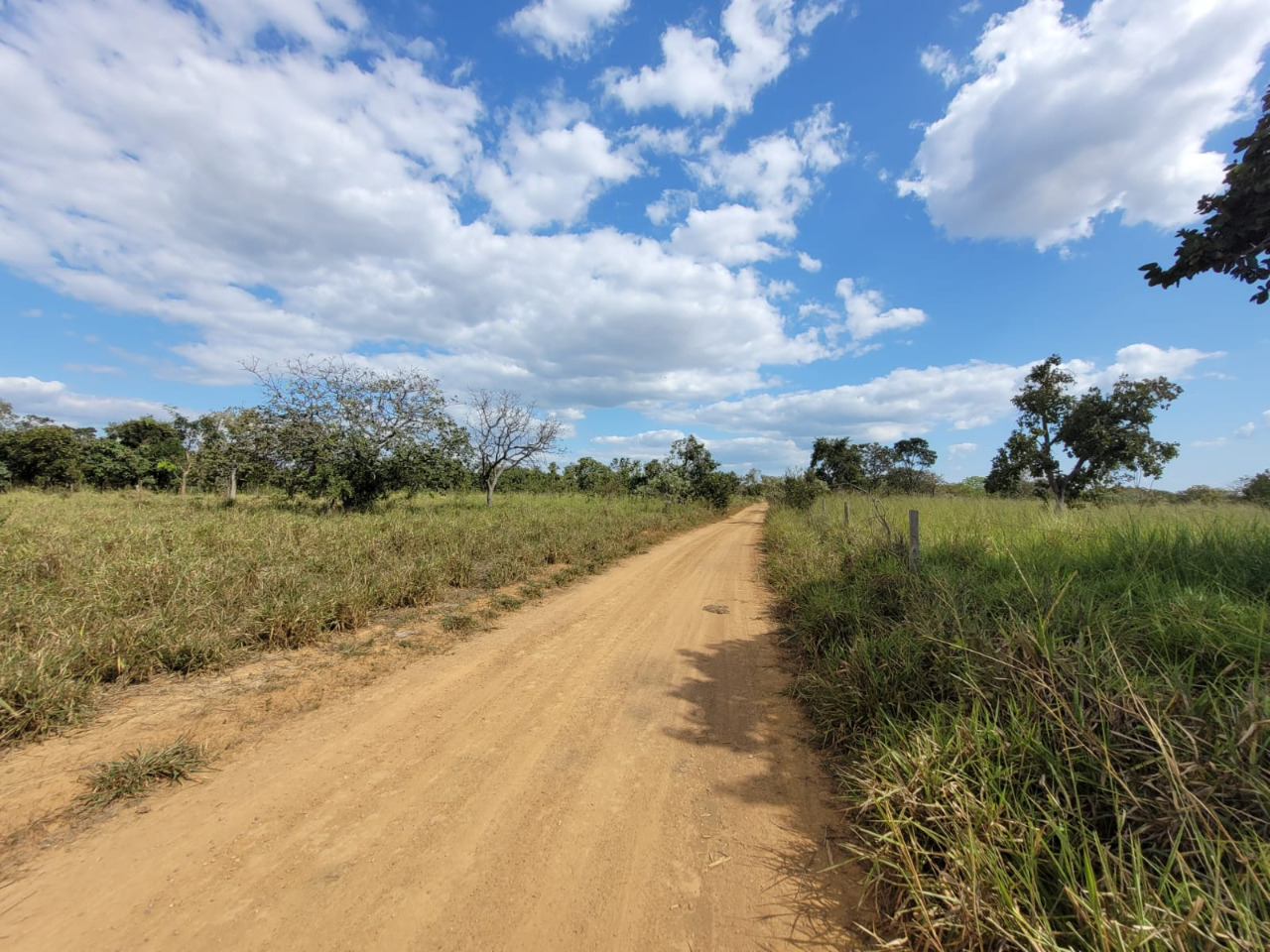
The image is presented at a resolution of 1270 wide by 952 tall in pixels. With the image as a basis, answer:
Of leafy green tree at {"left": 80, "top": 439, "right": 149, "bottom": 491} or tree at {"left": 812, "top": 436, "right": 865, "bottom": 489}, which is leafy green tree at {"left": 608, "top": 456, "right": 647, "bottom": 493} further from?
leafy green tree at {"left": 80, "top": 439, "right": 149, "bottom": 491}

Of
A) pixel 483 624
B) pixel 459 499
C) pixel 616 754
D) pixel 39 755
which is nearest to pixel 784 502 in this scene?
pixel 459 499

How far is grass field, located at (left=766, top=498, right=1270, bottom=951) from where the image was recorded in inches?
65.4

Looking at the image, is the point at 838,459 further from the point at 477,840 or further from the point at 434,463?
the point at 477,840

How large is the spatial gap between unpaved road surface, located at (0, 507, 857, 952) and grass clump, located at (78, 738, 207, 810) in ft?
0.55

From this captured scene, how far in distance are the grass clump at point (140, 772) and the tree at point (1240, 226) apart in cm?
745

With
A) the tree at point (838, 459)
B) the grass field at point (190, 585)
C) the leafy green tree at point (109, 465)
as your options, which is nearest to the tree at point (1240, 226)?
the grass field at point (190, 585)

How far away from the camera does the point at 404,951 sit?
5.74 feet

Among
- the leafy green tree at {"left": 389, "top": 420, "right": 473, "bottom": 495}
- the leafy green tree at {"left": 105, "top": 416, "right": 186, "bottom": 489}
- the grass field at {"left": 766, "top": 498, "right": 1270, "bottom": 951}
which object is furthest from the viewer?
the leafy green tree at {"left": 105, "top": 416, "right": 186, "bottom": 489}

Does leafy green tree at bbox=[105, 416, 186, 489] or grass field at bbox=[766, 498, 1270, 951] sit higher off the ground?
leafy green tree at bbox=[105, 416, 186, 489]

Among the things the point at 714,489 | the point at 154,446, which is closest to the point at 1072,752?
the point at 714,489

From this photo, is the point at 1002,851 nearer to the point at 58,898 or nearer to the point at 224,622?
the point at 58,898

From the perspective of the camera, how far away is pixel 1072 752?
2.27 m

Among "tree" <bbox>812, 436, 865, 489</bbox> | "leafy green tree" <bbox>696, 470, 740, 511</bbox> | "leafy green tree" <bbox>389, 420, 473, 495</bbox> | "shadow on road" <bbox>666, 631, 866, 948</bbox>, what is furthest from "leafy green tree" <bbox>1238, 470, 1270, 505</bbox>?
"tree" <bbox>812, 436, 865, 489</bbox>

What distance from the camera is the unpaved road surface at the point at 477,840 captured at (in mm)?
1867
